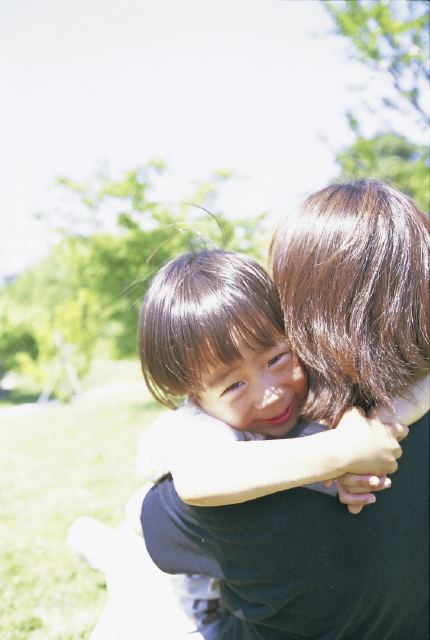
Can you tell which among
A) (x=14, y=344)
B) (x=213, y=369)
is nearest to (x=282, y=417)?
(x=213, y=369)

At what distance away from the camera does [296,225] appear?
1351 millimetres

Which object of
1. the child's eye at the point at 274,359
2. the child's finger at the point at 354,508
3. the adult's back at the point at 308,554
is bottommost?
the adult's back at the point at 308,554

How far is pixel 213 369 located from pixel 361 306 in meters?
0.42

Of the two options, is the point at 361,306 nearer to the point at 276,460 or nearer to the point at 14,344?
the point at 276,460

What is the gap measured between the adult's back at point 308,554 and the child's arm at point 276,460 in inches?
2.7

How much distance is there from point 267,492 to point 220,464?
0.39ft

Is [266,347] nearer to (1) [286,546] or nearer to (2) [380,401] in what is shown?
(2) [380,401]

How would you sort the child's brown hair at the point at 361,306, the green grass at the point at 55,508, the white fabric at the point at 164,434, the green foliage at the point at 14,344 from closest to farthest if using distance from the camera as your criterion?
1. the child's brown hair at the point at 361,306
2. the white fabric at the point at 164,434
3. the green grass at the point at 55,508
4. the green foliage at the point at 14,344

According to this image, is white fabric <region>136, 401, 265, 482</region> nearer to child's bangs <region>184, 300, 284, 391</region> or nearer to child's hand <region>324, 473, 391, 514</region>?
child's bangs <region>184, 300, 284, 391</region>

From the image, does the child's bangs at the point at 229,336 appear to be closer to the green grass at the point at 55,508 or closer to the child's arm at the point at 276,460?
the child's arm at the point at 276,460

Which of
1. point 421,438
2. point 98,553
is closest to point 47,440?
point 98,553

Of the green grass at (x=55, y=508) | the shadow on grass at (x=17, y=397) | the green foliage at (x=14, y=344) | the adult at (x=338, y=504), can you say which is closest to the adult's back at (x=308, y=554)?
the adult at (x=338, y=504)

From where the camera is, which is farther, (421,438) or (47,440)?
(47,440)

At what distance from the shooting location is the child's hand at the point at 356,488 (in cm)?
109
